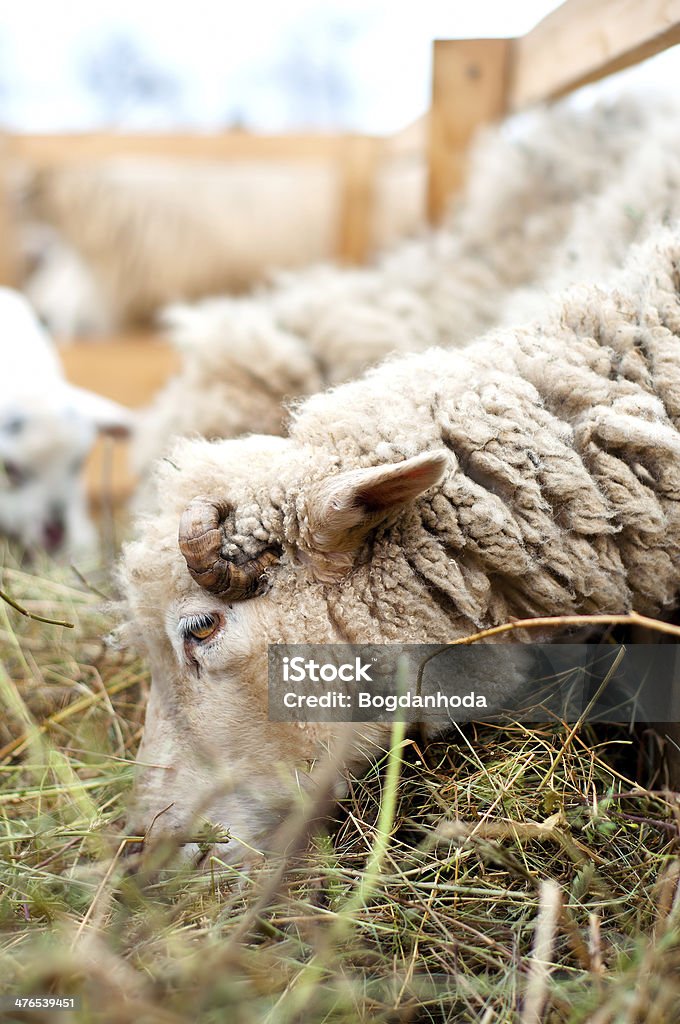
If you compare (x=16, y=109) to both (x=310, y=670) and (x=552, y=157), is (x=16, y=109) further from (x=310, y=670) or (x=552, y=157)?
(x=310, y=670)

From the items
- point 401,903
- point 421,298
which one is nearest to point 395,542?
point 401,903

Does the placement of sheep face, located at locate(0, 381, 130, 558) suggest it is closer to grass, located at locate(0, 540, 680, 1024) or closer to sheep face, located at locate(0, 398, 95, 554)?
sheep face, located at locate(0, 398, 95, 554)

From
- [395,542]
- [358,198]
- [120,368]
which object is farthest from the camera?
[358,198]

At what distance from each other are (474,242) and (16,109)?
18.4 ft

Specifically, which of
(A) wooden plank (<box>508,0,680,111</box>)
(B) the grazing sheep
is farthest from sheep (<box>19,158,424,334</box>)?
(A) wooden plank (<box>508,0,680,111</box>)

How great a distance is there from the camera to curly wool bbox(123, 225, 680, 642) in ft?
5.19

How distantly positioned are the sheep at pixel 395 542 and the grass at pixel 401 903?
6.0 inches

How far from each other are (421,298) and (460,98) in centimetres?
118

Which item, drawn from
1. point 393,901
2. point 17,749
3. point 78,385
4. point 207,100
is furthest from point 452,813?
point 207,100

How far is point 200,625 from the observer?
1.65 metres

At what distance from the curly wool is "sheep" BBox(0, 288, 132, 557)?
1868mm

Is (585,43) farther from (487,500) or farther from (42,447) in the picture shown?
(42,447)

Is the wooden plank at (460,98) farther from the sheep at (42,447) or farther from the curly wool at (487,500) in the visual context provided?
the curly wool at (487,500)

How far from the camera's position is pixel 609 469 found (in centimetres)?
161
